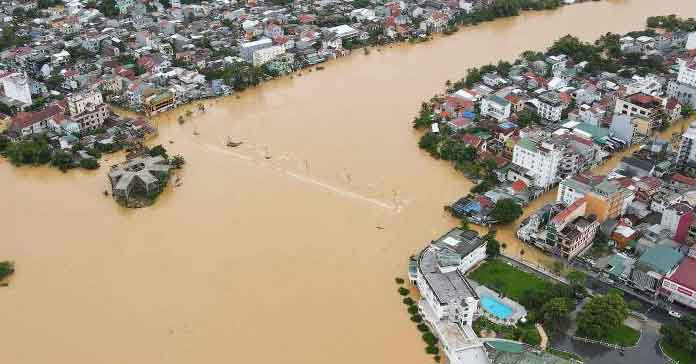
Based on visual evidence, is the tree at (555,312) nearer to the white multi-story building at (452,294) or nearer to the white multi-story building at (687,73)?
the white multi-story building at (452,294)

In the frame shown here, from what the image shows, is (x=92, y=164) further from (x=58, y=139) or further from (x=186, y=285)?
(x=186, y=285)

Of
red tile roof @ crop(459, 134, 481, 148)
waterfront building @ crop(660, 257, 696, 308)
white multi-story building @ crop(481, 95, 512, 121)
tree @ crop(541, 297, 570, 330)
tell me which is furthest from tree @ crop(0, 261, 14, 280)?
white multi-story building @ crop(481, 95, 512, 121)

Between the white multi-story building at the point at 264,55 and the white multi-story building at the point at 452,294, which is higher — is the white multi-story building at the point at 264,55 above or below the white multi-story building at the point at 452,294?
above

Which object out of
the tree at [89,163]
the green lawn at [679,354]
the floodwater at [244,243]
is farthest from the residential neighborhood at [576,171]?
the tree at [89,163]

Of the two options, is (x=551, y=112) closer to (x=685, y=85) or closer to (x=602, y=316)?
(x=685, y=85)

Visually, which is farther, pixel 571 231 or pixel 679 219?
pixel 679 219

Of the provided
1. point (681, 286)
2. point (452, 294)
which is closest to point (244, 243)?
point (452, 294)
